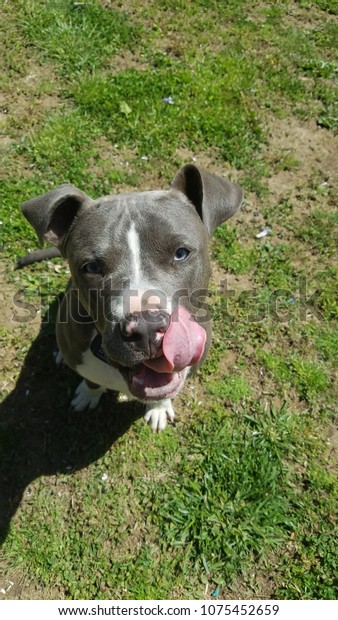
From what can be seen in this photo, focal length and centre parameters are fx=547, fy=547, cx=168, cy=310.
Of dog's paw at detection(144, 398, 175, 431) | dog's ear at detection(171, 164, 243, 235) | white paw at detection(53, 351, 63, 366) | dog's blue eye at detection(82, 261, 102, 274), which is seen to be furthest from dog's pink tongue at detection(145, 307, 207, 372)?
white paw at detection(53, 351, 63, 366)

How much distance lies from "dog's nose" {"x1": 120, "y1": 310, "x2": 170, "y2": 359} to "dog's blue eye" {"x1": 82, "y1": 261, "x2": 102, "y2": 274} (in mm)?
527

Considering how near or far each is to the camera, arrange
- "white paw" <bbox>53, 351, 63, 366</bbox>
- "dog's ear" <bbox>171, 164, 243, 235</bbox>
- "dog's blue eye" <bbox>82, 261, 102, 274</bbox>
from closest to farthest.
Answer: "dog's blue eye" <bbox>82, 261, 102, 274</bbox>, "dog's ear" <bbox>171, 164, 243, 235</bbox>, "white paw" <bbox>53, 351, 63, 366</bbox>

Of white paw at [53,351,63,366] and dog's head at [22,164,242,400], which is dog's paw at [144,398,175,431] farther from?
dog's head at [22,164,242,400]

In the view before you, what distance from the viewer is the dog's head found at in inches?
130

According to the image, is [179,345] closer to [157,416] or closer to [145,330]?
[145,330]

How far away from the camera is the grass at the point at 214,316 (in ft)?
15.4

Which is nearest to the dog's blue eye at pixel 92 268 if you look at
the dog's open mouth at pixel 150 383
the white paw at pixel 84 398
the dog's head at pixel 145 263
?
the dog's head at pixel 145 263

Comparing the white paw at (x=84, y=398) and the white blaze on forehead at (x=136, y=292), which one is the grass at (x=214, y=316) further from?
the white blaze on forehead at (x=136, y=292)

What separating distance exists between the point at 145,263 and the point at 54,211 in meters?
0.88

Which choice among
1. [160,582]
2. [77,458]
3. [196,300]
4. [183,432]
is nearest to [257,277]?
[183,432]

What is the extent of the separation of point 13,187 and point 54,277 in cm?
132

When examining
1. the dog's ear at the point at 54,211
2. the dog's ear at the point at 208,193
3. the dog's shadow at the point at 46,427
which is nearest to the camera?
the dog's ear at the point at 54,211

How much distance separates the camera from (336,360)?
563 centimetres

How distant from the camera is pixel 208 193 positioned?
394 centimetres
